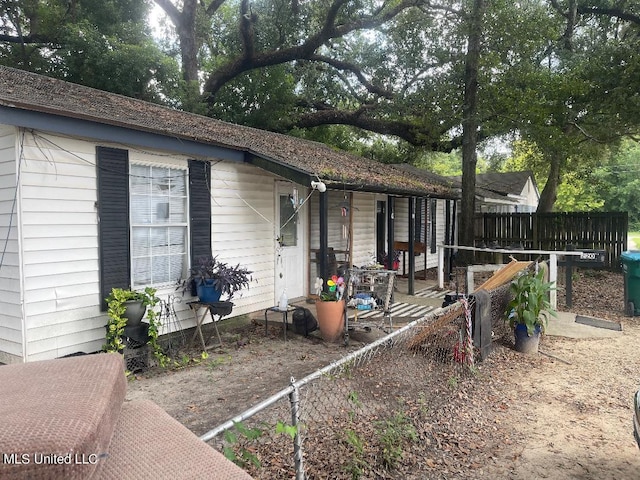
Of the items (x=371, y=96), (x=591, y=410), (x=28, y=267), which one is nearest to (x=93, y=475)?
(x=28, y=267)

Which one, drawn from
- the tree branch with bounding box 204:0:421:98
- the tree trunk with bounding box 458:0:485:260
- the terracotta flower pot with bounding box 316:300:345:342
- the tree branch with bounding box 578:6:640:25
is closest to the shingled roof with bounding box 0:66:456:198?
the terracotta flower pot with bounding box 316:300:345:342

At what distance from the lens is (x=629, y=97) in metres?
12.7

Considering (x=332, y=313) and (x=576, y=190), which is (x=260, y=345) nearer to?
(x=332, y=313)

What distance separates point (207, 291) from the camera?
6086mm

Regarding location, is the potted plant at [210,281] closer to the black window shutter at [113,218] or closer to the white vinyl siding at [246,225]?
the white vinyl siding at [246,225]

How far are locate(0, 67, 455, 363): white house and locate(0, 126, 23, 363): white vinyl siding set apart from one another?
0.01 meters

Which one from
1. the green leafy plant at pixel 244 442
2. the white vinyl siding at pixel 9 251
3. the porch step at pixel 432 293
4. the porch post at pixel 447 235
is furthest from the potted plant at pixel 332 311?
the porch post at pixel 447 235

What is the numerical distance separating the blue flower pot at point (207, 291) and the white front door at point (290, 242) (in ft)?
6.74

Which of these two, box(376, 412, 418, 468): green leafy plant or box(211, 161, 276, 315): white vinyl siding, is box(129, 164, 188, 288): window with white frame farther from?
box(376, 412, 418, 468): green leafy plant

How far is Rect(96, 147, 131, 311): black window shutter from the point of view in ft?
16.9

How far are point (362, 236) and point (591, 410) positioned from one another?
23.1ft

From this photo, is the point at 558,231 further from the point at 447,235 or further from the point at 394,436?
the point at 394,436

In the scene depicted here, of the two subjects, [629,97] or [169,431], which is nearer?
[169,431]

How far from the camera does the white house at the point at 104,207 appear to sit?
15.0ft
